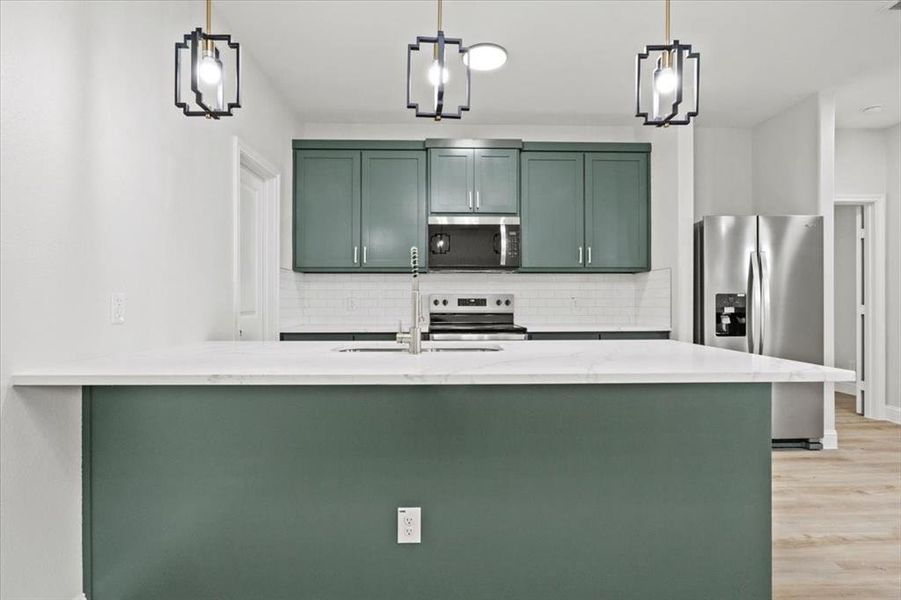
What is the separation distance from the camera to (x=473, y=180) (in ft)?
15.0

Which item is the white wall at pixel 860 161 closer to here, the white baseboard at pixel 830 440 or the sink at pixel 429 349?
the white baseboard at pixel 830 440

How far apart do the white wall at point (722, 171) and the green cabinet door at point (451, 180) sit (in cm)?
203

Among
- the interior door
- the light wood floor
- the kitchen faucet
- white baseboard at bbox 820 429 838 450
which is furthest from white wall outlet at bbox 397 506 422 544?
white baseboard at bbox 820 429 838 450

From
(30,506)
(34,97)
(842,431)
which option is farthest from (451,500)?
(842,431)

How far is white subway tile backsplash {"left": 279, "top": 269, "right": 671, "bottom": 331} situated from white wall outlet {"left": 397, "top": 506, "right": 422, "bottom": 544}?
114 inches

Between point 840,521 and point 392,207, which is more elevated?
point 392,207

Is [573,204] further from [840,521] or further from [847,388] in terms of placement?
[847,388]

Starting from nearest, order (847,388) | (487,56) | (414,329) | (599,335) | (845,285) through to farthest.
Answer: (414,329) < (487,56) < (599,335) < (845,285) < (847,388)

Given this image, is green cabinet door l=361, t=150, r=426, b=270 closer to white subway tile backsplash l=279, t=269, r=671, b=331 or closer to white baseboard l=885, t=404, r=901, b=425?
white subway tile backsplash l=279, t=269, r=671, b=331

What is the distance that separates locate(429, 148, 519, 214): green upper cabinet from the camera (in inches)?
180

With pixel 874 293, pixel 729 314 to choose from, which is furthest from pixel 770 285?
pixel 874 293

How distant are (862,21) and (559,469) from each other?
10.1 feet

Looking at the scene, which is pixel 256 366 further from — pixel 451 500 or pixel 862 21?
pixel 862 21

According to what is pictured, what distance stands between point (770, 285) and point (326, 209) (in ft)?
11.4
